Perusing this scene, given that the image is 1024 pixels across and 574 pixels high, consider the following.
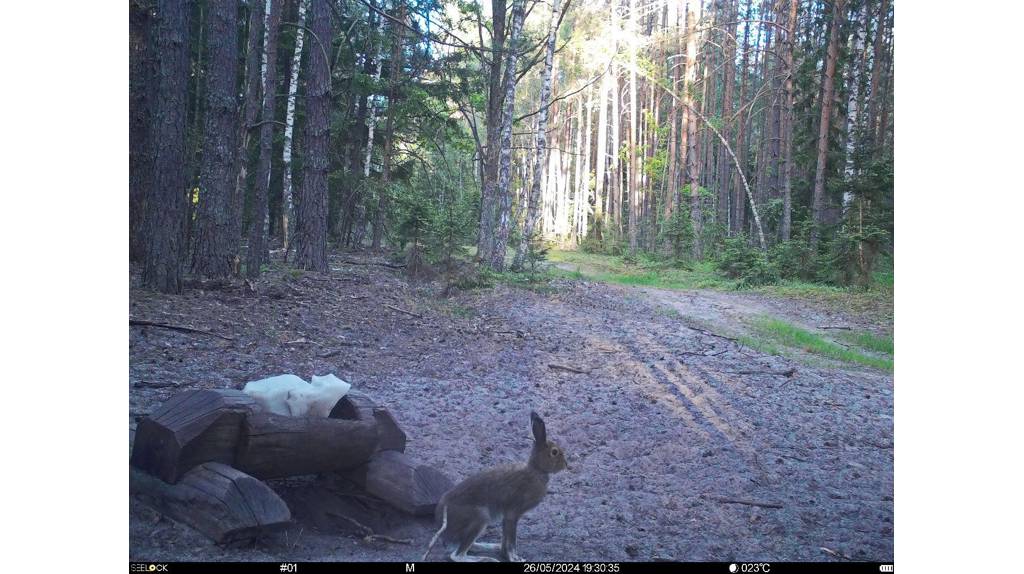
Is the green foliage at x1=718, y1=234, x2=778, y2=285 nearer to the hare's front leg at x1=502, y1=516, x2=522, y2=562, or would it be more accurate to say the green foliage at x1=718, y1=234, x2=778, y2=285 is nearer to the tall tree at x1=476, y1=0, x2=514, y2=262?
the tall tree at x1=476, y1=0, x2=514, y2=262

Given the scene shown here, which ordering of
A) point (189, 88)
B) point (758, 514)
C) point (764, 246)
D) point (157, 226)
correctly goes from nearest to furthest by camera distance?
point (758, 514) → point (157, 226) → point (189, 88) → point (764, 246)

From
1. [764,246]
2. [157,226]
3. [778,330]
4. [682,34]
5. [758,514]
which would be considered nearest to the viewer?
[758,514]

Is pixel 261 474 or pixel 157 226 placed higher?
pixel 157 226

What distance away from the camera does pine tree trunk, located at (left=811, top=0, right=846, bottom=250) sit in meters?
7.13

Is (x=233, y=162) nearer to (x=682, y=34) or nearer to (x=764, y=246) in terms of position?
(x=764, y=246)

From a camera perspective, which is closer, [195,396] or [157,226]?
[195,396]

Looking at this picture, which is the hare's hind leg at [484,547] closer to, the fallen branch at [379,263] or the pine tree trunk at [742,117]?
the fallen branch at [379,263]

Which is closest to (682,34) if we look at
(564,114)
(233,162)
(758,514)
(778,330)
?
(564,114)

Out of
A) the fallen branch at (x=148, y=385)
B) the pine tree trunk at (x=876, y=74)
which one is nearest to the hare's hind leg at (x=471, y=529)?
the fallen branch at (x=148, y=385)

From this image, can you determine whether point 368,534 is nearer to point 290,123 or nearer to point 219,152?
point 219,152

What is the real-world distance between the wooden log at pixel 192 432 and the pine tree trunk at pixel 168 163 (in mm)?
1319

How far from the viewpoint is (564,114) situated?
75.8ft

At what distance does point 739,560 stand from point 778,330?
8.18 feet
